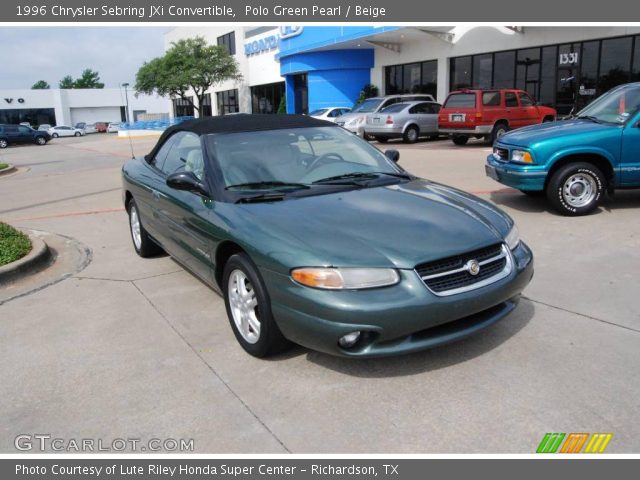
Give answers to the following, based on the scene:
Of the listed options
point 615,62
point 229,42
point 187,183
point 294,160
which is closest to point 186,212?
point 187,183

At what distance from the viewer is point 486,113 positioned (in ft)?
56.4

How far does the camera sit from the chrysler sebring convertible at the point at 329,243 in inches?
122

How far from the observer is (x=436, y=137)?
2220 cm

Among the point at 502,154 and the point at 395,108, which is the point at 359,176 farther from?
the point at 395,108

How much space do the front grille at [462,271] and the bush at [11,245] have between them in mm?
4636

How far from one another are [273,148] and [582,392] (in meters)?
2.82

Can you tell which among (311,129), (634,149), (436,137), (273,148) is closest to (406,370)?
(273,148)

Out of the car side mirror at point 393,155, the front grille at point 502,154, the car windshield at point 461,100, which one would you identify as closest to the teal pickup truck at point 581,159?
the front grille at point 502,154

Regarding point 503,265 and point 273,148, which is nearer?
point 503,265

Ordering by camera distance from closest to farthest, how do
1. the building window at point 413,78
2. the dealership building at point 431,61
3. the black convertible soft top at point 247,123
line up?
the black convertible soft top at point 247,123 < the dealership building at point 431,61 < the building window at point 413,78

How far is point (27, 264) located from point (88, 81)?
5452 inches

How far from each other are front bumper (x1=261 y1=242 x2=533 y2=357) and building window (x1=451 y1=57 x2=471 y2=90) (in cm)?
2271

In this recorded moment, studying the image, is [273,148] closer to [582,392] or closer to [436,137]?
[582,392]

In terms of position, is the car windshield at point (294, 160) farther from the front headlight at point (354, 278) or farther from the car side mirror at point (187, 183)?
the front headlight at point (354, 278)
